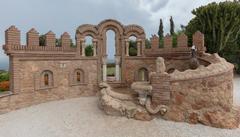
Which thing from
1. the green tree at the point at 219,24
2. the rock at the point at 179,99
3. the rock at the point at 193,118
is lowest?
the rock at the point at 193,118

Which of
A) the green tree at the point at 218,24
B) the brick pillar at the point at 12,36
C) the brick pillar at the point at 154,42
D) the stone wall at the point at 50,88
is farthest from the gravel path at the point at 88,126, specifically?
the green tree at the point at 218,24

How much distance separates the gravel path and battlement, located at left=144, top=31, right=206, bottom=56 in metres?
7.66

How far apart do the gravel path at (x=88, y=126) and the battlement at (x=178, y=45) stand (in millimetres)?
7657

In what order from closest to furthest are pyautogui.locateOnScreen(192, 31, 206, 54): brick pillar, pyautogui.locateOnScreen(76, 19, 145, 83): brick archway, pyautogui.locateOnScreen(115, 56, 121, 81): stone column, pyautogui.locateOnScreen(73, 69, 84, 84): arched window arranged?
pyautogui.locateOnScreen(192, 31, 206, 54): brick pillar
pyautogui.locateOnScreen(73, 69, 84, 84): arched window
pyautogui.locateOnScreen(76, 19, 145, 83): brick archway
pyautogui.locateOnScreen(115, 56, 121, 81): stone column

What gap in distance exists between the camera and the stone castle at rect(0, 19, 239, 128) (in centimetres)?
1090

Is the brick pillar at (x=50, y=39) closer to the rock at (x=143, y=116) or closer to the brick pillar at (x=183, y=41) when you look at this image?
the rock at (x=143, y=116)

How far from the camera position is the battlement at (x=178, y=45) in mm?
16697

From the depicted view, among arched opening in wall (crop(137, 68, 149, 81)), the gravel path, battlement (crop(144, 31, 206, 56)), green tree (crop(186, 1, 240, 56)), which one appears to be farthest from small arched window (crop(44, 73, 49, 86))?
green tree (crop(186, 1, 240, 56))

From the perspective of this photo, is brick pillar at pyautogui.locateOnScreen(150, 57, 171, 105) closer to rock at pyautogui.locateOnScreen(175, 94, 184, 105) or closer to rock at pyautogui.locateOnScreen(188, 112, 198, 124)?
rock at pyautogui.locateOnScreen(175, 94, 184, 105)

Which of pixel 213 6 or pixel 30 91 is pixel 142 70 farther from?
pixel 213 6

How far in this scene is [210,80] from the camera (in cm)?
1098

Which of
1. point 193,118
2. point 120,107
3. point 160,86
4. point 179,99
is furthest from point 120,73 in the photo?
point 193,118

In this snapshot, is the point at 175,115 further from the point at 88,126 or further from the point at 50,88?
the point at 50,88

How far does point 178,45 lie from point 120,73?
16.9 feet
